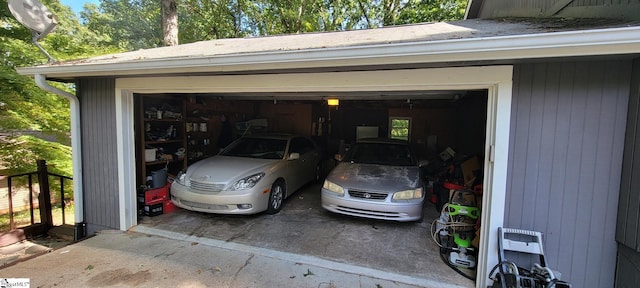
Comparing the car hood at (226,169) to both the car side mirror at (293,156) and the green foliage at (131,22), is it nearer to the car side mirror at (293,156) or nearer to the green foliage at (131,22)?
the car side mirror at (293,156)

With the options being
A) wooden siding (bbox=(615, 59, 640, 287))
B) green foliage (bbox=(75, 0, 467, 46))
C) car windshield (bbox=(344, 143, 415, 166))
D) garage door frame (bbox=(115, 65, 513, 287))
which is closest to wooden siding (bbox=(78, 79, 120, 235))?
garage door frame (bbox=(115, 65, 513, 287))

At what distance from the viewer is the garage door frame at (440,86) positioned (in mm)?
2410

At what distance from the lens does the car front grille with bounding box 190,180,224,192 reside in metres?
3.90

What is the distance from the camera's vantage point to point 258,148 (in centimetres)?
516

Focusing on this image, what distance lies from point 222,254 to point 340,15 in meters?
13.4

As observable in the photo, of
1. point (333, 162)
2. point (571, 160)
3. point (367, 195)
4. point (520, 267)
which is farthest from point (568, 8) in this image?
point (333, 162)

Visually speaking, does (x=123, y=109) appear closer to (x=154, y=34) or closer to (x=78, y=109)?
(x=78, y=109)

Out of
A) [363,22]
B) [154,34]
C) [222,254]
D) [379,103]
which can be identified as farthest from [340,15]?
[222,254]

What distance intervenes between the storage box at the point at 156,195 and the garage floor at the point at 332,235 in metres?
0.26

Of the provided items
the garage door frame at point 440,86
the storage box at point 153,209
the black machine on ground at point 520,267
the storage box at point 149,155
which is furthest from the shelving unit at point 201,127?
the black machine on ground at point 520,267

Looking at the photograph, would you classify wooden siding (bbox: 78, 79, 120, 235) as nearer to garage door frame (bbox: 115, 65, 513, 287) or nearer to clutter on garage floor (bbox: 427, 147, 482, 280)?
garage door frame (bbox: 115, 65, 513, 287)

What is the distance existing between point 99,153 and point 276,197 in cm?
265

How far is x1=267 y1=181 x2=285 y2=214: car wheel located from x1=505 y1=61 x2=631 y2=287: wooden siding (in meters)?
3.18

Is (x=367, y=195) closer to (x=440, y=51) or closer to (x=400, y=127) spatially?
(x=440, y=51)
